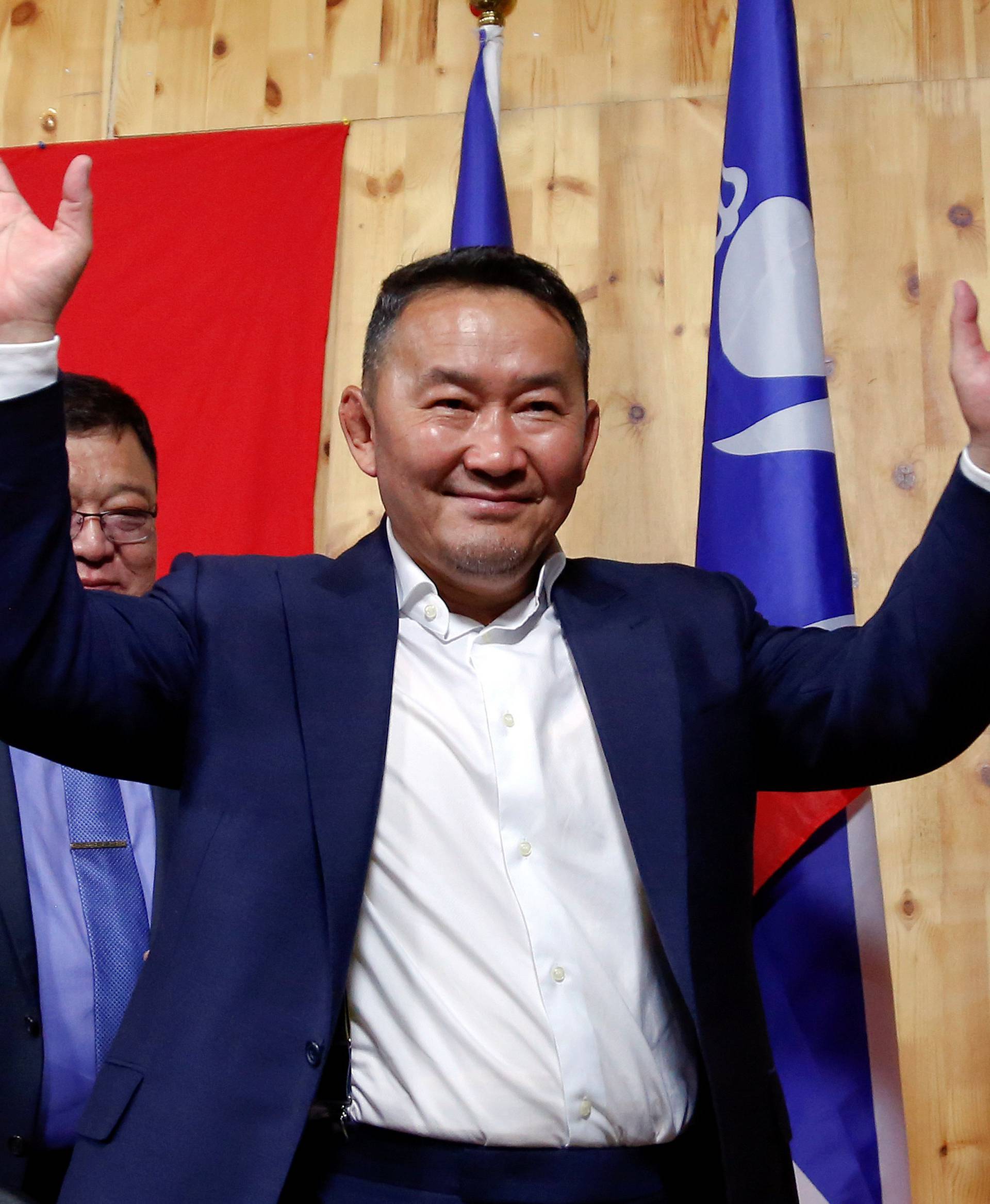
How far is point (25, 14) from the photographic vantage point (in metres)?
3.09

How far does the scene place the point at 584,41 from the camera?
2.79 meters

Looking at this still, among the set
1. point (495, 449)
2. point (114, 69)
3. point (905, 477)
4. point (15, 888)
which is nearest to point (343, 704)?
point (495, 449)

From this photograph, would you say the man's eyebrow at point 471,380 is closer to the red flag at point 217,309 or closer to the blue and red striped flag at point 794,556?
the blue and red striped flag at point 794,556

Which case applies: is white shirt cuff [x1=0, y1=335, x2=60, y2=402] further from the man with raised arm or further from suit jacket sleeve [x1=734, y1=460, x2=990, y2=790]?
suit jacket sleeve [x1=734, y1=460, x2=990, y2=790]

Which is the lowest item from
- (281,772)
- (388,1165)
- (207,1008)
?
(388,1165)

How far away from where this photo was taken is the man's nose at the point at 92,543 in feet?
5.92

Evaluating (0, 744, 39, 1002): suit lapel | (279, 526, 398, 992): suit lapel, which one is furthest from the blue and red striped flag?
(0, 744, 39, 1002): suit lapel

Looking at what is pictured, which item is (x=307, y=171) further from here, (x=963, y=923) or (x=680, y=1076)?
(x=680, y=1076)

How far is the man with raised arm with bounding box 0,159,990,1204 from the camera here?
1.11 metres

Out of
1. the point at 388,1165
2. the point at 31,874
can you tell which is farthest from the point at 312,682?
the point at 31,874

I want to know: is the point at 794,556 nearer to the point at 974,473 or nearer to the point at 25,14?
the point at 974,473

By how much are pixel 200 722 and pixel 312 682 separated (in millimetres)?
109

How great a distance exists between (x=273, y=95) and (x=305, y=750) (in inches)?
84.0

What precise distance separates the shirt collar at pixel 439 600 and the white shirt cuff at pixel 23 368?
45 cm
